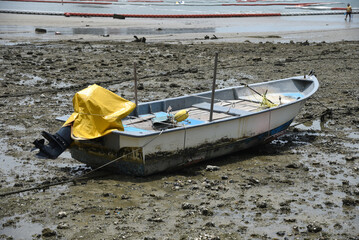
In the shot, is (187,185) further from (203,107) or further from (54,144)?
(203,107)

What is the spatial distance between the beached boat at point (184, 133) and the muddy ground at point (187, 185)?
0.81 ft

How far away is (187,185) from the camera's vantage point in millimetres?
8172

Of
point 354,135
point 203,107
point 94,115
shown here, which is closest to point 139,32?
point 203,107

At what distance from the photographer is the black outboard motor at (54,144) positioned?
8.15 meters

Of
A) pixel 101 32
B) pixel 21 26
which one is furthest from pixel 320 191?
pixel 21 26

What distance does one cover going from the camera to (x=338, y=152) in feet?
33.0

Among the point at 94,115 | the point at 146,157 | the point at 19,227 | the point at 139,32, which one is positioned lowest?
the point at 19,227

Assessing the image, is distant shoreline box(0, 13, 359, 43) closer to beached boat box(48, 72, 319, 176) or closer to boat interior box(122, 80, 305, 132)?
boat interior box(122, 80, 305, 132)

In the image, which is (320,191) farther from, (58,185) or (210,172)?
(58,185)

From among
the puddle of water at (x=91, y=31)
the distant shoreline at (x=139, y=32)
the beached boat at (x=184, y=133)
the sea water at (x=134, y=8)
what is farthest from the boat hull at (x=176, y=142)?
the sea water at (x=134, y=8)

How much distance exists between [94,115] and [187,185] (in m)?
1.87

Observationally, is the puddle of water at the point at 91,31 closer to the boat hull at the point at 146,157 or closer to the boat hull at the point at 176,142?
the boat hull at the point at 176,142

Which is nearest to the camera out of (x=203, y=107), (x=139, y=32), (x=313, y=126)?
(x=203, y=107)

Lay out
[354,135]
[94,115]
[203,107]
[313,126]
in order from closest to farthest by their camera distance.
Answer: [94,115] < [203,107] < [354,135] < [313,126]
